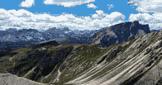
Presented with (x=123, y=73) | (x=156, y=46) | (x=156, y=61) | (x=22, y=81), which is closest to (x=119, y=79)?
(x=123, y=73)

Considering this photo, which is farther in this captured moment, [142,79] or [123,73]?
[123,73]

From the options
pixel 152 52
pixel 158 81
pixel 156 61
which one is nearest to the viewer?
pixel 158 81

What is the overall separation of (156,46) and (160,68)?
3063 centimetres

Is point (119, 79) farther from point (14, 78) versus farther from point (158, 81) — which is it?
point (14, 78)

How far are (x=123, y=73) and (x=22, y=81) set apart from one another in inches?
1826

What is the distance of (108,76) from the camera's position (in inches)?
7116

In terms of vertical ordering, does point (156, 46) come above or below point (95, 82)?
above

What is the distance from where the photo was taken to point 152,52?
6919 inches

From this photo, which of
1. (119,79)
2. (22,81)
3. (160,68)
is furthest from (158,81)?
(22,81)

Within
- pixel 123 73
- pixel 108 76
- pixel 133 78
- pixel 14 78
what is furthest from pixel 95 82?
pixel 14 78

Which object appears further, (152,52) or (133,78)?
(152,52)

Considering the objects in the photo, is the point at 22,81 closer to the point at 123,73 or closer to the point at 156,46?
the point at 123,73

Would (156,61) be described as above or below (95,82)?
above

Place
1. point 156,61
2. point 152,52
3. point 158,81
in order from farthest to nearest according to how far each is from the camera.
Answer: point 152,52 < point 156,61 < point 158,81
